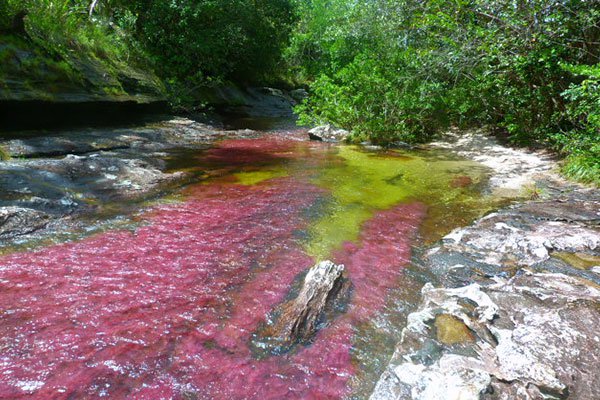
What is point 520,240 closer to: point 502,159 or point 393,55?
point 502,159

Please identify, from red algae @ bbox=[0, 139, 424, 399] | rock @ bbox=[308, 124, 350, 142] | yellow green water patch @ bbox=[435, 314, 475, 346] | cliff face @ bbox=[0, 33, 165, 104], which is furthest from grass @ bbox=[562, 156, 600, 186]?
cliff face @ bbox=[0, 33, 165, 104]

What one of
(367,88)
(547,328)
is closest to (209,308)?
(547,328)

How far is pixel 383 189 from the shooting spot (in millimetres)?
7477

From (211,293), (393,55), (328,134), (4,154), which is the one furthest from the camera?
(328,134)

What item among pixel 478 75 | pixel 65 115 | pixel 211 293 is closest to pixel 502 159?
pixel 478 75

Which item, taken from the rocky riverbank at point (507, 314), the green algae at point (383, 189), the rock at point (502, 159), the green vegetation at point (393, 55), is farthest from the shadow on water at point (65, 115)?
the rock at point (502, 159)

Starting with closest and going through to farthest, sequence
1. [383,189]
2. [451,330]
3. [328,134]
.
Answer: [451,330] → [383,189] → [328,134]

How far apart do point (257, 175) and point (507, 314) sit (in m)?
5.66

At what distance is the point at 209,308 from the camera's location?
334 centimetres

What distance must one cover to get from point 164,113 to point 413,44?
9696 millimetres

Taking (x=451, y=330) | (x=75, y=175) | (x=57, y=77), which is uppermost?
(x=57, y=77)

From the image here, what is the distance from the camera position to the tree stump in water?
2.96 m

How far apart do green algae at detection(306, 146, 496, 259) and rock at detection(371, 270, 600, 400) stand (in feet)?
5.54

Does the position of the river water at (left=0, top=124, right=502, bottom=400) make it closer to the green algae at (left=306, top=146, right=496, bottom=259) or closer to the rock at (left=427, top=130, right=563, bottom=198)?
the green algae at (left=306, top=146, right=496, bottom=259)
